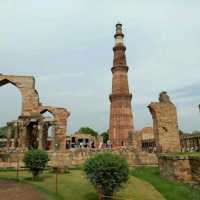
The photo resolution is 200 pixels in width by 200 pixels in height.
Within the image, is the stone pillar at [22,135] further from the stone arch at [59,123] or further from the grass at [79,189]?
the grass at [79,189]

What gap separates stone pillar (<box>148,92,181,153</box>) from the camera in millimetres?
17516

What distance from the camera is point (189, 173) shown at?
12.4 metres

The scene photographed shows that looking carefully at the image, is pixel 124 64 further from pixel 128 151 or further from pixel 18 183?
pixel 18 183

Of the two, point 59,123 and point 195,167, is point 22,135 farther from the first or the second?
point 195,167

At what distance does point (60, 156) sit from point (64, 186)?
7.67 metres

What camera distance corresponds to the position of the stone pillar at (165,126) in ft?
57.5

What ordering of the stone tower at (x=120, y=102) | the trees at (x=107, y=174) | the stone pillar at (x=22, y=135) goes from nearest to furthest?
the trees at (x=107, y=174) < the stone pillar at (x=22, y=135) < the stone tower at (x=120, y=102)

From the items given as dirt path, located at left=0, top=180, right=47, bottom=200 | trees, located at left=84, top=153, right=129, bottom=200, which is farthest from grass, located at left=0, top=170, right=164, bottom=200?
trees, located at left=84, top=153, right=129, bottom=200

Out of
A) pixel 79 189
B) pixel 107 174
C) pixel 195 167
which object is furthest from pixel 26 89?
pixel 107 174

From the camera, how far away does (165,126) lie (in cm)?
1769

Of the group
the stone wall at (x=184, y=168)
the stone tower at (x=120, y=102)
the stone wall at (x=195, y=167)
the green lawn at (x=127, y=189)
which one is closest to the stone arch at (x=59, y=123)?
the green lawn at (x=127, y=189)

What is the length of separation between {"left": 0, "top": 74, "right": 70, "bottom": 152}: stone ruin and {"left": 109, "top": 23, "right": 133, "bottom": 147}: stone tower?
38.5 feet

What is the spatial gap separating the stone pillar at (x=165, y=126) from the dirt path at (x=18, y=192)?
10.0 metres

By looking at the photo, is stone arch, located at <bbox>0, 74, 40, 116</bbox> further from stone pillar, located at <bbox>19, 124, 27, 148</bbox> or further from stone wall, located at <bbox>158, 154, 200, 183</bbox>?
→ stone wall, located at <bbox>158, 154, 200, 183</bbox>
